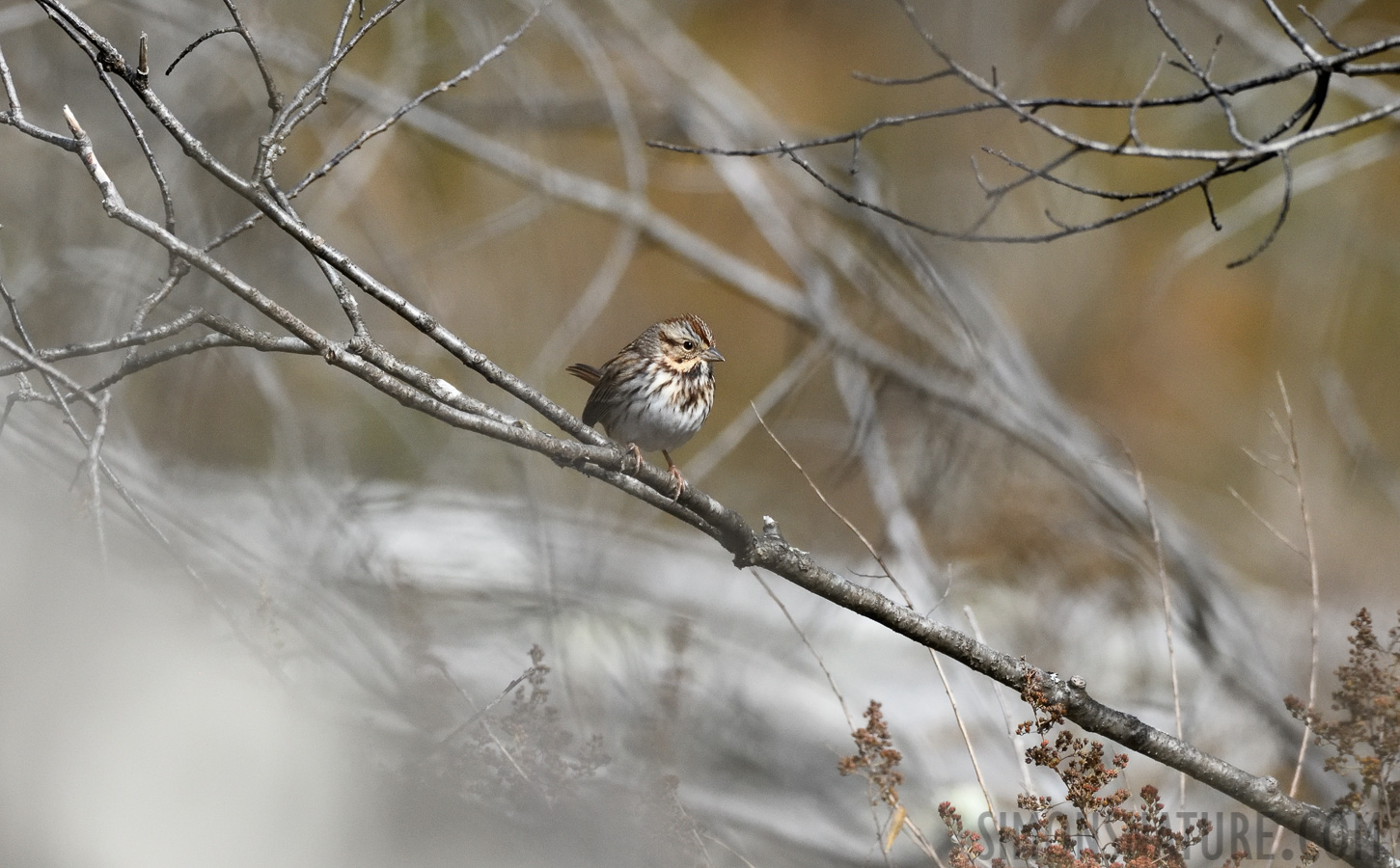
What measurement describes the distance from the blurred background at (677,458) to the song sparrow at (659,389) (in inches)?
26.8

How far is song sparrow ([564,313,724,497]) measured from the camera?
333 centimetres

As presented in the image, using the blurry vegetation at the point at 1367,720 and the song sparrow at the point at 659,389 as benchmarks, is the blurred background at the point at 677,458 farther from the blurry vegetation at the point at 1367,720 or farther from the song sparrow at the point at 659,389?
the song sparrow at the point at 659,389

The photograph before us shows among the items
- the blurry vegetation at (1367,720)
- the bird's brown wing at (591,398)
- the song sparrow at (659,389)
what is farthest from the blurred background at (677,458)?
the song sparrow at (659,389)

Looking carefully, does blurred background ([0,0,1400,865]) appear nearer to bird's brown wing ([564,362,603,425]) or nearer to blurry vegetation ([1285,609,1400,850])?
blurry vegetation ([1285,609,1400,850])

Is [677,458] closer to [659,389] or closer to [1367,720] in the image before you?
[659,389]

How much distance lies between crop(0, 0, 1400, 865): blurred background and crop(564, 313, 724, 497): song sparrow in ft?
2.23

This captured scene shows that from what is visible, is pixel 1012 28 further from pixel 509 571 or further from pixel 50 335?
pixel 50 335

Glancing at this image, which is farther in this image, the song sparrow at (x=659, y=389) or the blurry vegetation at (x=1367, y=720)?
the song sparrow at (x=659, y=389)

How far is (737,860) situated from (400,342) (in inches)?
126

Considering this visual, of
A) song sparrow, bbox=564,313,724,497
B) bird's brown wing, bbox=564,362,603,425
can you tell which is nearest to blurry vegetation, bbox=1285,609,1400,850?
song sparrow, bbox=564,313,724,497

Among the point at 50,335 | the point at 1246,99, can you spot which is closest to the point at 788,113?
the point at 1246,99

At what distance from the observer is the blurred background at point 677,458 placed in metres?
2.08

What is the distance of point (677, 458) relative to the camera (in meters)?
6.75

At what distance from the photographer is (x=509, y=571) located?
14.5ft
